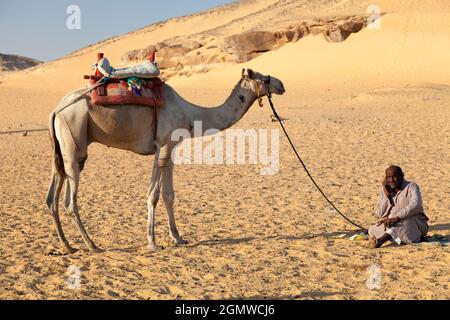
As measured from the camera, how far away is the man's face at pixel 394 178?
673 cm

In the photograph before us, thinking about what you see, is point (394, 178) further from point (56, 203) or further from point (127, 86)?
point (56, 203)

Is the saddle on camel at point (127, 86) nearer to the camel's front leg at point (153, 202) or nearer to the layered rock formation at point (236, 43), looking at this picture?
the camel's front leg at point (153, 202)

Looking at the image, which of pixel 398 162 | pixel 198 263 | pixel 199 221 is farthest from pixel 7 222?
pixel 398 162

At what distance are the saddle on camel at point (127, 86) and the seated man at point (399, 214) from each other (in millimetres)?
2804

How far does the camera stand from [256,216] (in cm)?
855

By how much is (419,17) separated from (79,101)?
34967mm

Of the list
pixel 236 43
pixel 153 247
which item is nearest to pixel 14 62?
pixel 236 43

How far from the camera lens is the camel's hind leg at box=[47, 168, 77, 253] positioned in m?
6.81

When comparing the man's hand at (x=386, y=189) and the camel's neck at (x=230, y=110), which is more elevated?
the camel's neck at (x=230, y=110)

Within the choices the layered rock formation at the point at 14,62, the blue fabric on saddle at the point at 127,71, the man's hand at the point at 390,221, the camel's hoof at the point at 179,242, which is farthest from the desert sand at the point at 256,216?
the layered rock formation at the point at 14,62

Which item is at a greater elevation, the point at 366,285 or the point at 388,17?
the point at 388,17

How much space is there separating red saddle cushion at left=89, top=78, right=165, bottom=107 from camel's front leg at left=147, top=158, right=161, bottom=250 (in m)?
0.68

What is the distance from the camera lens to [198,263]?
6.33m
